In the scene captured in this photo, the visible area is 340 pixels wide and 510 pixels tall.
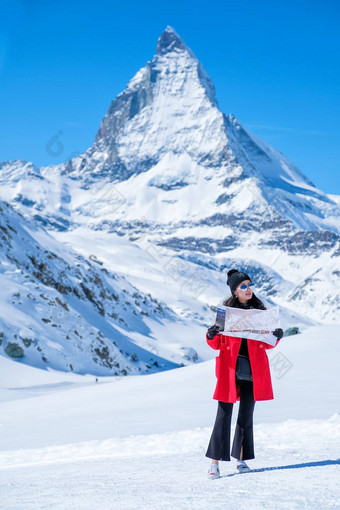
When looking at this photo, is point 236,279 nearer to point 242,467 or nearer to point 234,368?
point 234,368

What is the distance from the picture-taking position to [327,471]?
547 cm

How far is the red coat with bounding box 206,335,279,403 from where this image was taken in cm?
605

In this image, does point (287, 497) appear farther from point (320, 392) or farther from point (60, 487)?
point (320, 392)

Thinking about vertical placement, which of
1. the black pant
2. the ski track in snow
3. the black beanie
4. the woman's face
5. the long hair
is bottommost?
the ski track in snow

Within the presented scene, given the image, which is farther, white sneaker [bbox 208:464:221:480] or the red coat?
the red coat

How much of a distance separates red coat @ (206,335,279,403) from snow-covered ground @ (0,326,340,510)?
2.31 feet

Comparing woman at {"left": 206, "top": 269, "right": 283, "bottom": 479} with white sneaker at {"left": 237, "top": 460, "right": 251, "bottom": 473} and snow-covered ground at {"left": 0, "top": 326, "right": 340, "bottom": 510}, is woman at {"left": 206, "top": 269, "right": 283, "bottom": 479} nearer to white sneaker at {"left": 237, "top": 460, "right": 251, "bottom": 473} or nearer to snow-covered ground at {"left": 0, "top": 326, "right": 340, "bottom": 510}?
white sneaker at {"left": 237, "top": 460, "right": 251, "bottom": 473}

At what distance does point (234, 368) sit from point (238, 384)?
0.62 ft

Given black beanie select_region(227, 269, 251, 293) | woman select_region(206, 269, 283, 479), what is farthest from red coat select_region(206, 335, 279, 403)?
black beanie select_region(227, 269, 251, 293)

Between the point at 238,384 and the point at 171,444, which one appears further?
the point at 171,444

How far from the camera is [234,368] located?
6066 millimetres

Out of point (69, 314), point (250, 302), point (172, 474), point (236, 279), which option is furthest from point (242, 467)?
point (69, 314)

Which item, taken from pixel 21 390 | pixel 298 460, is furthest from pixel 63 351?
pixel 298 460

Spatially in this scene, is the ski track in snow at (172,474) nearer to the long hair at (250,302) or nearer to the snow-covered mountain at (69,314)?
the long hair at (250,302)
